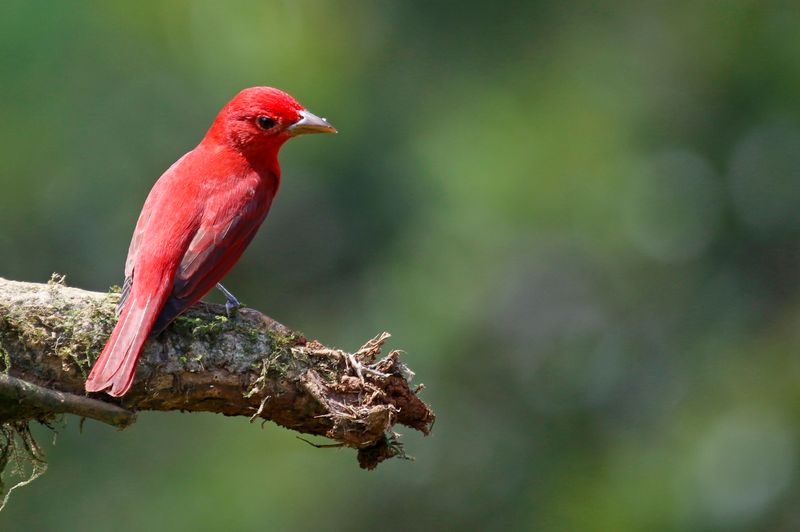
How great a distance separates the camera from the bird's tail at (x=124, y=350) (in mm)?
3330

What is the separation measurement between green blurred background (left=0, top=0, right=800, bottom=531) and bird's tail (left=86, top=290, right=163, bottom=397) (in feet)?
16.3

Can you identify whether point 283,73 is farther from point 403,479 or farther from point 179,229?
point 179,229

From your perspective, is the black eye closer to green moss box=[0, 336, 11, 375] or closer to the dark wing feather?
the dark wing feather

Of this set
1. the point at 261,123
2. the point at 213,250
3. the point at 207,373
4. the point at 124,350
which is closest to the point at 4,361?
the point at 124,350

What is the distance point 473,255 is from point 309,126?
465cm

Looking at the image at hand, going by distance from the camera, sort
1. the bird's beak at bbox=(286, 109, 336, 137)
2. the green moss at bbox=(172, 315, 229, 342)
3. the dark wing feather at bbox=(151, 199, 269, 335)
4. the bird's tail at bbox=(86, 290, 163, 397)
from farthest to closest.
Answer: the bird's beak at bbox=(286, 109, 336, 137)
the dark wing feather at bbox=(151, 199, 269, 335)
the green moss at bbox=(172, 315, 229, 342)
the bird's tail at bbox=(86, 290, 163, 397)

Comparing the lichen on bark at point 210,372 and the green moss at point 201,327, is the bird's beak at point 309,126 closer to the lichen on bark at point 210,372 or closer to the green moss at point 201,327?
the lichen on bark at point 210,372

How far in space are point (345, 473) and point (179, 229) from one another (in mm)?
5101

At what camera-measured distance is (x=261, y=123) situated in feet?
16.0

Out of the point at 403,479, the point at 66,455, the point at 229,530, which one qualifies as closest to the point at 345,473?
the point at 403,479

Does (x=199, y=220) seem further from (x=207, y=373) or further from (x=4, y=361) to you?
(x=4, y=361)

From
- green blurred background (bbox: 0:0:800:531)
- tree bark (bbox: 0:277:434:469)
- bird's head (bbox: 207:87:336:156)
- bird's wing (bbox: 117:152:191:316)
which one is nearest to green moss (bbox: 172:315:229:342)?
tree bark (bbox: 0:277:434:469)

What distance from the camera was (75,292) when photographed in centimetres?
362

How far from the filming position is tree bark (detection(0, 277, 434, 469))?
339 centimetres
